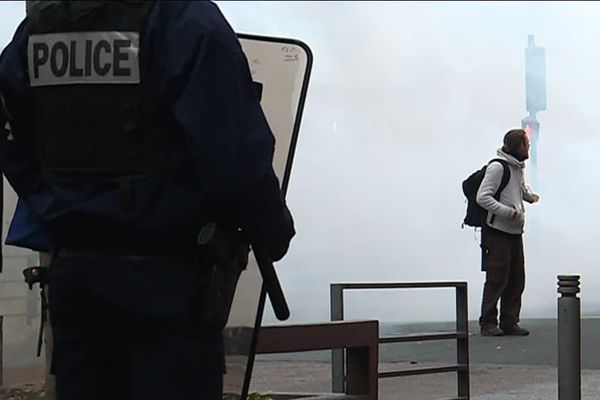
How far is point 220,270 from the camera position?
247 cm

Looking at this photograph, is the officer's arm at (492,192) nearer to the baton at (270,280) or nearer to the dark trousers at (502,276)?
the dark trousers at (502,276)

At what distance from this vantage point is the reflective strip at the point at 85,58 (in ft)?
7.93

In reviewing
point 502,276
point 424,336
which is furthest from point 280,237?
point 502,276

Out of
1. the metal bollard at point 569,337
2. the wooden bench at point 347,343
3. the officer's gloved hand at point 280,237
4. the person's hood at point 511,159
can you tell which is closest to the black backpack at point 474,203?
the person's hood at point 511,159

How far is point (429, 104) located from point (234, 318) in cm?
779

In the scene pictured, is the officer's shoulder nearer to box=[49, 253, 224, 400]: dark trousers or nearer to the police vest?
the police vest

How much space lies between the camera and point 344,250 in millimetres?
11078

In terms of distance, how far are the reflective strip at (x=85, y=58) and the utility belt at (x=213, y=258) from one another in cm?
34

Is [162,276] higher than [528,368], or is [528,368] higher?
[162,276]

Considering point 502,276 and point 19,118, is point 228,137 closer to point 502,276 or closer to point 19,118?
point 19,118

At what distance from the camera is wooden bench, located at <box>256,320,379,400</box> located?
4.02 metres

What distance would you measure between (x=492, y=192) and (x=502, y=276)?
26.0 inches

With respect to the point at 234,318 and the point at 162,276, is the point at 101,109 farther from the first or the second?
the point at 234,318

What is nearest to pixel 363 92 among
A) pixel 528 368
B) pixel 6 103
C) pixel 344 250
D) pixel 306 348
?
pixel 344 250
